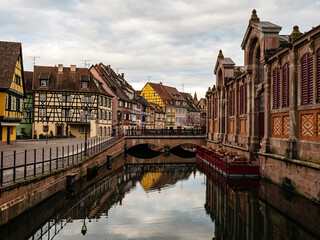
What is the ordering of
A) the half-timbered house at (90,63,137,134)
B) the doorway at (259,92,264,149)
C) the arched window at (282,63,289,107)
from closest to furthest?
the arched window at (282,63,289,107)
the doorway at (259,92,264,149)
the half-timbered house at (90,63,137,134)

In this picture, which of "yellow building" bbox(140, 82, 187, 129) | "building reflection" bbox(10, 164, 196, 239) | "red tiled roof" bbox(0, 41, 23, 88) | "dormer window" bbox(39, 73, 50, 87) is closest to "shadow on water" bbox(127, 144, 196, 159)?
"building reflection" bbox(10, 164, 196, 239)

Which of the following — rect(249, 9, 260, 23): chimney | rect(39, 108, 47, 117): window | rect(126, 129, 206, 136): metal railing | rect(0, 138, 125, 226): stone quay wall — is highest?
rect(249, 9, 260, 23): chimney

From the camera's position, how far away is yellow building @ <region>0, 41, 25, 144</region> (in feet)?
96.3

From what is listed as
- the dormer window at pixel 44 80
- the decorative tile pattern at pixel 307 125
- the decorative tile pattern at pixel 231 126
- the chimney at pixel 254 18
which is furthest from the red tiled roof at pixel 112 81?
the decorative tile pattern at pixel 307 125

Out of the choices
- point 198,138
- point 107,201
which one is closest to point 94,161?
point 107,201

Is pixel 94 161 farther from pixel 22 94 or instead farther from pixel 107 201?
pixel 22 94

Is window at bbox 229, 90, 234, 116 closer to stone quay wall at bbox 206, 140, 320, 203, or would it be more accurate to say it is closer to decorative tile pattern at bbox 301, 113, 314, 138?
stone quay wall at bbox 206, 140, 320, 203

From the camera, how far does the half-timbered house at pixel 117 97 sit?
55.5 meters

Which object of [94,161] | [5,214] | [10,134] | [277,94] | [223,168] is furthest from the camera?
[10,134]

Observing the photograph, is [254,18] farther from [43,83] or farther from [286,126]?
[43,83]

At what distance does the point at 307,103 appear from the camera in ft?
56.3

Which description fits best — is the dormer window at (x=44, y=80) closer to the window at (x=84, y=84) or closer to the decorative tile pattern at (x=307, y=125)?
the window at (x=84, y=84)

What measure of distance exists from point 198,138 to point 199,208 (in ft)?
101

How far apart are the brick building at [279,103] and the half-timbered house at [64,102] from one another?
23797 millimetres
